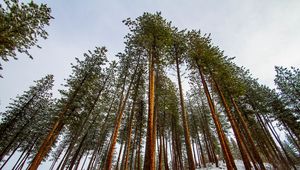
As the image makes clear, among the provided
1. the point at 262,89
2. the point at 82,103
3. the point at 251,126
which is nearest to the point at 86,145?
the point at 82,103

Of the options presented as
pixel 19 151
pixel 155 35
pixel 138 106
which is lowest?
pixel 19 151

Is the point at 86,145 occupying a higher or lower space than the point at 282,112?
lower

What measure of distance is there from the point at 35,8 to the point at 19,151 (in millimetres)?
26920

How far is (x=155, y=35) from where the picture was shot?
14.2 meters

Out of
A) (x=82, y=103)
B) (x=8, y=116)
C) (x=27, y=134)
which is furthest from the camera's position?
(x=27, y=134)

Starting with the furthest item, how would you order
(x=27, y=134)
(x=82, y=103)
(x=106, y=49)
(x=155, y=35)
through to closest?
(x=27, y=134), (x=106, y=49), (x=82, y=103), (x=155, y=35)

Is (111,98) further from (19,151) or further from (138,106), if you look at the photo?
(19,151)

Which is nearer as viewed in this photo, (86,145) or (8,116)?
(8,116)

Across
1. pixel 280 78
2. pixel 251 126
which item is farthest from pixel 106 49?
pixel 280 78

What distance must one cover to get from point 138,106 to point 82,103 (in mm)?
7270

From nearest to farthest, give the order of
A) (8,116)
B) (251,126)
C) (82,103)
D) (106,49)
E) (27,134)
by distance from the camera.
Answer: (82,103) → (106,49) → (251,126) → (8,116) → (27,134)

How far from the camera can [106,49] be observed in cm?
1981

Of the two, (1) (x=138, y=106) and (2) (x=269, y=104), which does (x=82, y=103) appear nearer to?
(1) (x=138, y=106)

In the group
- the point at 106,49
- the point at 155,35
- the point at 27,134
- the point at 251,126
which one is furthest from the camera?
the point at 27,134
